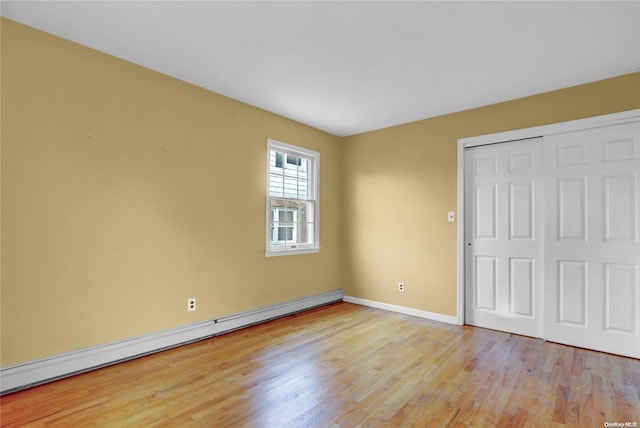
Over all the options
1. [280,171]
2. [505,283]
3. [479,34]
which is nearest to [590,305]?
[505,283]

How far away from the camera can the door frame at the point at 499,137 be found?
3.06m

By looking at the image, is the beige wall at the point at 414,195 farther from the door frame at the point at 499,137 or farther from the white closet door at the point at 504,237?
the white closet door at the point at 504,237

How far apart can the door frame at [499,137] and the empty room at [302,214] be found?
21mm

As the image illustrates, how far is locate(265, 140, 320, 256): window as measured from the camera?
165 inches

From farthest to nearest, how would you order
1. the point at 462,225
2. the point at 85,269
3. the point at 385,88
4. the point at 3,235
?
the point at 462,225
the point at 385,88
the point at 85,269
the point at 3,235

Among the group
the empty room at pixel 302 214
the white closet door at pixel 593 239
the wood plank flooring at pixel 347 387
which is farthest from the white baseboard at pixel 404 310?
the white closet door at pixel 593 239

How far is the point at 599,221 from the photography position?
3.13m

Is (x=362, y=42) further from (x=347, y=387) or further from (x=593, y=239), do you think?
(x=593, y=239)

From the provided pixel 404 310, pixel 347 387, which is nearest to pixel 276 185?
pixel 404 310

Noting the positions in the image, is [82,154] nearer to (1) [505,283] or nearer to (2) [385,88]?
(2) [385,88]

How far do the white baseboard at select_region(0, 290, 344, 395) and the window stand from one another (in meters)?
0.87

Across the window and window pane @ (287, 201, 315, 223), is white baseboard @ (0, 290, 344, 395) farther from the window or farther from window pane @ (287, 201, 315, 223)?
window pane @ (287, 201, 315, 223)

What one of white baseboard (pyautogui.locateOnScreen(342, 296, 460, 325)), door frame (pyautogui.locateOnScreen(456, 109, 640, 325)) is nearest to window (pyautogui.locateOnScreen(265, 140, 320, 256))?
white baseboard (pyautogui.locateOnScreen(342, 296, 460, 325))

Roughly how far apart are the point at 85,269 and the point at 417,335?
3.27 m
